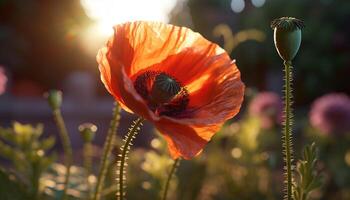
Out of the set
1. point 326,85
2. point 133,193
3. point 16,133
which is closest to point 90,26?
point 16,133

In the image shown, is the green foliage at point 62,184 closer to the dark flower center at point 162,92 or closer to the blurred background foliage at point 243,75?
the blurred background foliage at point 243,75

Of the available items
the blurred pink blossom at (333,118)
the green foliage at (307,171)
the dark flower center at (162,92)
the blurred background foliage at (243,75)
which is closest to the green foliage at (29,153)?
the blurred background foliage at (243,75)

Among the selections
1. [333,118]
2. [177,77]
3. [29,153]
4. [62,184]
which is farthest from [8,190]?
[333,118]

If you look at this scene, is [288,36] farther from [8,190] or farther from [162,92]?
[8,190]

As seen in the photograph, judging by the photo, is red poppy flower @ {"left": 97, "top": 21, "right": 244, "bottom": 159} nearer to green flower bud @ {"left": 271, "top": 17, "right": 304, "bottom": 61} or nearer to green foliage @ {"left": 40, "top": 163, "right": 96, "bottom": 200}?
Answer: green flower bud @ {"left": 271, "top": 17, "right": 304, "bottom": 61}

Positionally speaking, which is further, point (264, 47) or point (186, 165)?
point (264, 47)

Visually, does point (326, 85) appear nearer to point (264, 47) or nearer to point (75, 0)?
point (264, 47)

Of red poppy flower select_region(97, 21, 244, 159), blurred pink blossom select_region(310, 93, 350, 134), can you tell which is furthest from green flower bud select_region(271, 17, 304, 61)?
blurred pink blossom select_region(310, 93, 350, 134)
